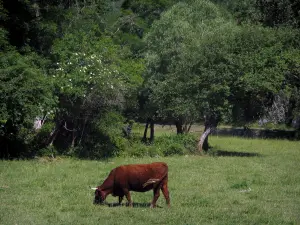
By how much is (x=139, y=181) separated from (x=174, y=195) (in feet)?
9.30

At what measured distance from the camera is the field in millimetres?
13625

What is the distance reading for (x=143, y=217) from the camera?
1352 cm

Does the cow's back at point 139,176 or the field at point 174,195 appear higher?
the cow's back at point 139,176

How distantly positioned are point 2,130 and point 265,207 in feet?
53.8

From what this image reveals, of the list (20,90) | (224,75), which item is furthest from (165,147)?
(20,90)

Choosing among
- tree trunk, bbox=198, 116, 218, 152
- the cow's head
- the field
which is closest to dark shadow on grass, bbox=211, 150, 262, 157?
tree trunk, bbox=198, 116, 218, 152

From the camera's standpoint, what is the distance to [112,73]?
101 feet

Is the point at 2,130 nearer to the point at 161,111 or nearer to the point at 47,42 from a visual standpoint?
the point at 47,42

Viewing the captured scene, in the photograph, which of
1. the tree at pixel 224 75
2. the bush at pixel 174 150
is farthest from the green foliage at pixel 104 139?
the tree at pixel 224 75

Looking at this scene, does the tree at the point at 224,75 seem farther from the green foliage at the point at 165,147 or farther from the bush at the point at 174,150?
the bush at the point at 174,150

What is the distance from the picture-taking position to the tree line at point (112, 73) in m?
28.7

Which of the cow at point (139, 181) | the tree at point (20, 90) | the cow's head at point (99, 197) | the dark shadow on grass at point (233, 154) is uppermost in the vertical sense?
the tree at point (20, 90)

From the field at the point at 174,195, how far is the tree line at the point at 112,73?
3240 mm

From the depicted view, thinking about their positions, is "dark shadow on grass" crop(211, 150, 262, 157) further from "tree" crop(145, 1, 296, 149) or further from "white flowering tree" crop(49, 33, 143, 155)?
"white flowering tree" crop(49, 33, 143, 155)
